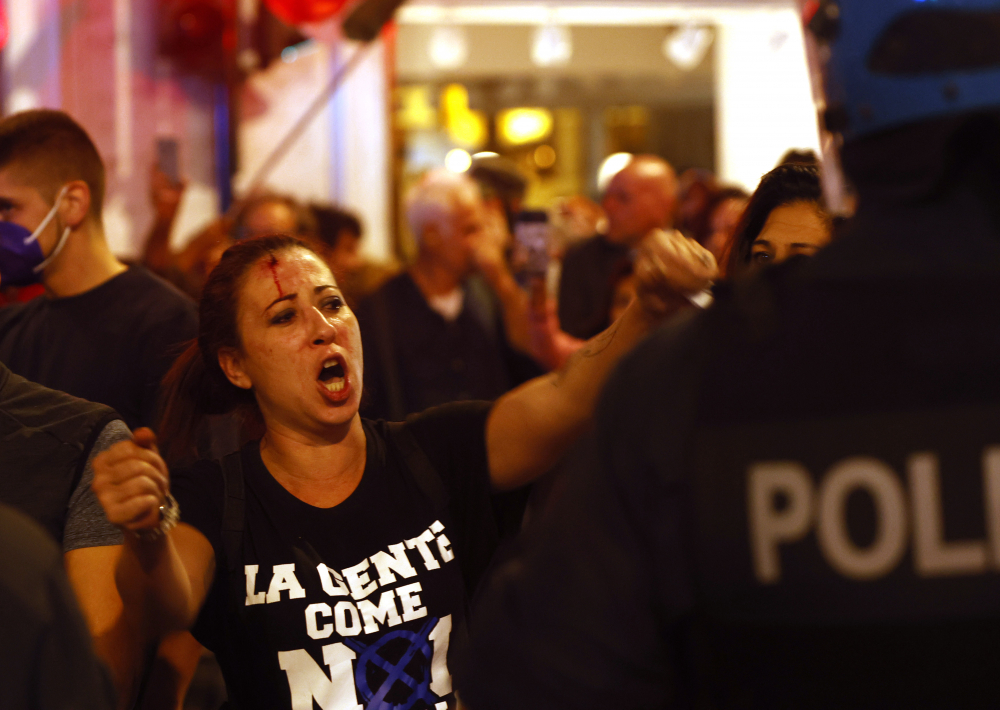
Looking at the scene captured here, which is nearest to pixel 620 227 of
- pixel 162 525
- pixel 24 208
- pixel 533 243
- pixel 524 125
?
pixel 533 243

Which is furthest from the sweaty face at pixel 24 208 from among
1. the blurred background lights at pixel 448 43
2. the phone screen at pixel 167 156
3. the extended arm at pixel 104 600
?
the blurred background lights at pixel 448 43

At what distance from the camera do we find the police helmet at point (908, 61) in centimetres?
118

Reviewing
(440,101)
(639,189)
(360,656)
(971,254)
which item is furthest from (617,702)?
(440,101)

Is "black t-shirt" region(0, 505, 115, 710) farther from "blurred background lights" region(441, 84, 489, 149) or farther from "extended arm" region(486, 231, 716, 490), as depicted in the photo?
"blurred background lights" region(441, 84, 489, 149)

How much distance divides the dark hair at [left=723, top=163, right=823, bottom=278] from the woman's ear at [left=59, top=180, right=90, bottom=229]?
1832 mm

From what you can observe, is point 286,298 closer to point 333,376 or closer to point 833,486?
point 333,376

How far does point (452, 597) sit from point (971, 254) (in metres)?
1.19

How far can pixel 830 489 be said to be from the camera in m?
1.11

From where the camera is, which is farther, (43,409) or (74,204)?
(74,204)

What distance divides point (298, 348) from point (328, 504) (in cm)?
36

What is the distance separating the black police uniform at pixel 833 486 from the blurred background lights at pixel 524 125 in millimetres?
8790

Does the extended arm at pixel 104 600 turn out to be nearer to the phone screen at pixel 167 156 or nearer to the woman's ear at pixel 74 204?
the woman's ear at pixel 74 204

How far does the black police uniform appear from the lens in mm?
1110

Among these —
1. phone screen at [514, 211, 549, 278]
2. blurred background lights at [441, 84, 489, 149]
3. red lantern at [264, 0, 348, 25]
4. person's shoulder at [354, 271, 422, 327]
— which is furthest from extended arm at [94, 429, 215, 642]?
blurred background lights at [441, 84, 489, 149]
